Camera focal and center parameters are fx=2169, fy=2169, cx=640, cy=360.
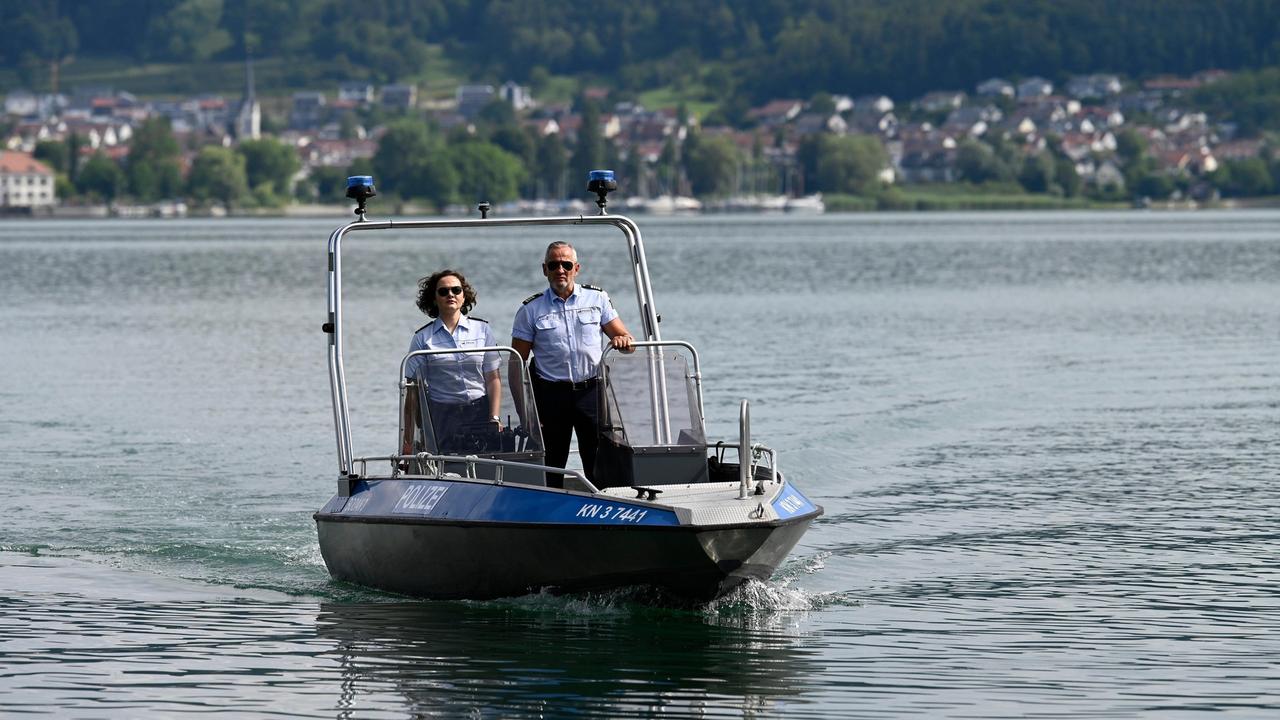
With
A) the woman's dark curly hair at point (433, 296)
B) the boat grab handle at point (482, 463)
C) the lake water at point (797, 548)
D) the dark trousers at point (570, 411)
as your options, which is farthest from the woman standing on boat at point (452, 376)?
the lake water at point (797, 548)

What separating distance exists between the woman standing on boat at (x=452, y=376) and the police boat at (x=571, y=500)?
0.03 metres


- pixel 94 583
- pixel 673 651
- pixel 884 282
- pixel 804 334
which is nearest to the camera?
pixel 673 651

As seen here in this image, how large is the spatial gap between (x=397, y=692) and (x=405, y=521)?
7.12 ft

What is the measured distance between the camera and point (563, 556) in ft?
44.7

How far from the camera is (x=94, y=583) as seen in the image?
637 inches

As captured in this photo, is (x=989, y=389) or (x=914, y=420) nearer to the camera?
(x=914, y=420)

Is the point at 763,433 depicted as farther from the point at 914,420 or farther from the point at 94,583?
the point at 94,583

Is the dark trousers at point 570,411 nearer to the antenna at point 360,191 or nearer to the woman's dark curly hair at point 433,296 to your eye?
the woman's dark curly hair at point 433,296

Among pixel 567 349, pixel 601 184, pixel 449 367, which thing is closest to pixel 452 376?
pixel 449 367

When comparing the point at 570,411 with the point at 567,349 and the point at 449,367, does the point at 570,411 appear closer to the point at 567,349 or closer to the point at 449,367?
the point at 567,349

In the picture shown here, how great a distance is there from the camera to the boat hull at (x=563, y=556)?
43.3ft

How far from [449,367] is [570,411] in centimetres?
86

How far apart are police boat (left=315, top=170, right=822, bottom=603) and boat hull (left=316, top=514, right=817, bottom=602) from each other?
0.01m

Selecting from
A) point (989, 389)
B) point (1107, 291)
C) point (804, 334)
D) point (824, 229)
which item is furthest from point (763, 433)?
point (824, 229)
